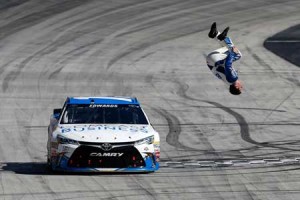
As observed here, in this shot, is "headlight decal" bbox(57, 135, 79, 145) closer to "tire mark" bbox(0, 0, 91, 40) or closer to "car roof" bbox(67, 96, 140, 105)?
"car roof" bbox(67, 96, 140, 105)

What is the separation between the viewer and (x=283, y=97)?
92.0 feet

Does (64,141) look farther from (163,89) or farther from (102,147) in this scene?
(163,89)

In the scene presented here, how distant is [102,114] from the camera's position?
19594mm

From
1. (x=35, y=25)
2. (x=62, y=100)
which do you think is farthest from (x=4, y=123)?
(x=35, y=25)

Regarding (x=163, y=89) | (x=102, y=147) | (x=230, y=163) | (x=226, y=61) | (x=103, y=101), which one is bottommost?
(x=163, y=89)

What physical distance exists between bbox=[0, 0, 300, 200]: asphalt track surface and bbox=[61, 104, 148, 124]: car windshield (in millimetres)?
1026

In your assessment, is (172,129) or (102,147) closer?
(102,147)

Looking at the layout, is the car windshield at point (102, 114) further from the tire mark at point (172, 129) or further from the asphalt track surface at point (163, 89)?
the tire mark at point (172, 129)

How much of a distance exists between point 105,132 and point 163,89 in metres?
10.3

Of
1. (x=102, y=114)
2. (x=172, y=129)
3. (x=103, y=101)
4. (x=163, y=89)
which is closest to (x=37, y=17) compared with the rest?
(x=163, y=89)

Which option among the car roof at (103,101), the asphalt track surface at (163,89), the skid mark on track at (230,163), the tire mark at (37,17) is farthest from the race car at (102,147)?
the tire mark at (37,17)

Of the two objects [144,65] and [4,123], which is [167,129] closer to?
[4,123]

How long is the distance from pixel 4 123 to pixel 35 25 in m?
14.7

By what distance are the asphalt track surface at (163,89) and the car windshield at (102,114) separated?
1026 millimetres
